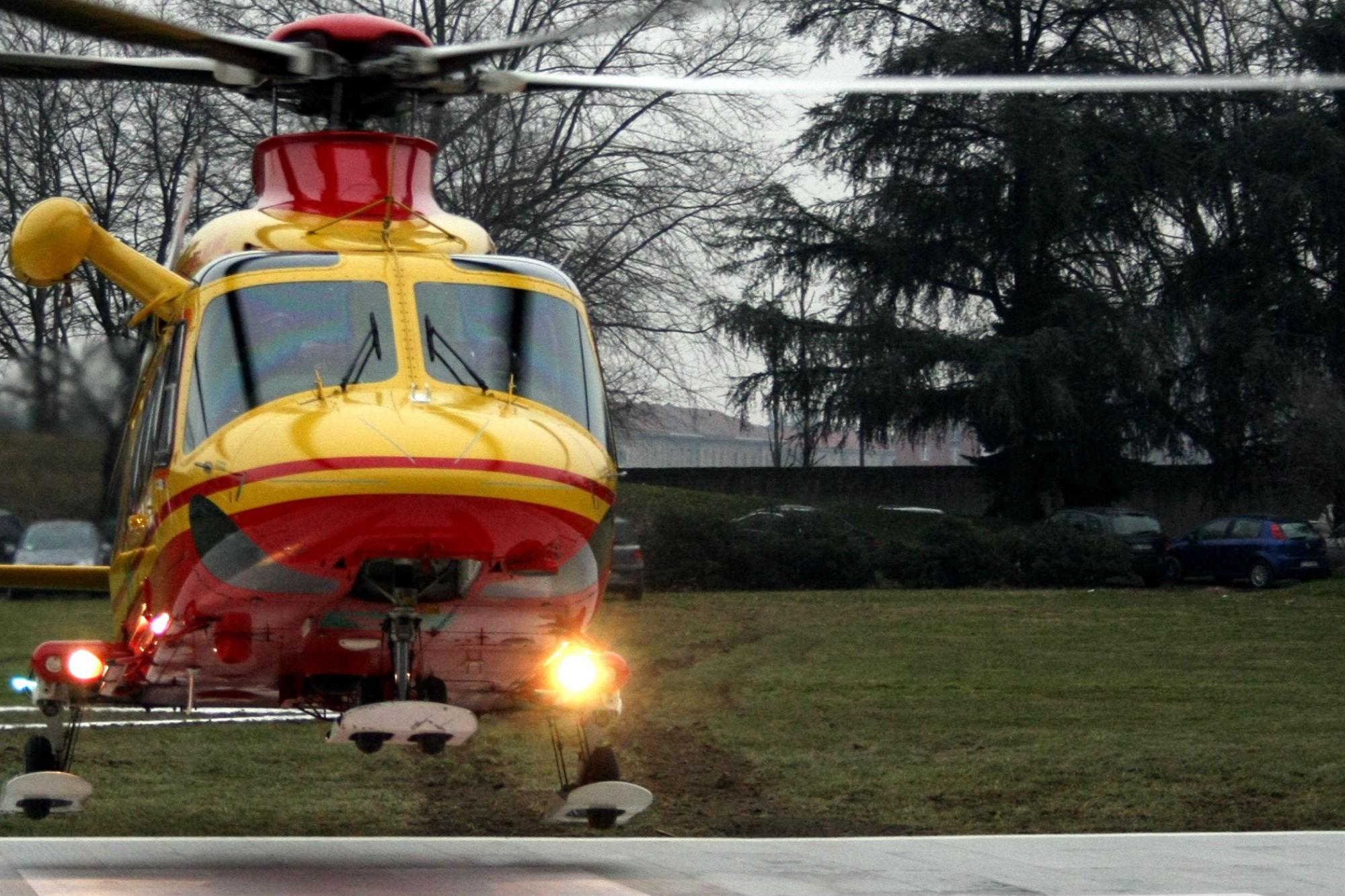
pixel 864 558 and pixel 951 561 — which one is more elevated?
pixel 864 558

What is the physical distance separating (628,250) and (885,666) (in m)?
11.7

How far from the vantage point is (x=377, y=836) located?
11.5 meters

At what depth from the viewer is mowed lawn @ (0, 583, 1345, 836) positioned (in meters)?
12.3

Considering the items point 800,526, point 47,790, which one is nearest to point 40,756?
point 47,790

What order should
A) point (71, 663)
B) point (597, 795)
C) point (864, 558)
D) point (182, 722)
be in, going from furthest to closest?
point (864, 558)
point (182, 722)
point (597, 795)
point (71, 663)

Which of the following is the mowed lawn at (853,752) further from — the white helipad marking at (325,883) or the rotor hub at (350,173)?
the rotor hub at (350,173)

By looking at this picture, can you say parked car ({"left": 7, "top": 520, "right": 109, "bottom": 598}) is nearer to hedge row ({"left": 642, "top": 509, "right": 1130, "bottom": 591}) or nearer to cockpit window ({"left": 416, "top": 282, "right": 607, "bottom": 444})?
cockpit window ({"left": 416, "top": 282, "right": 607, "bottom": 444})

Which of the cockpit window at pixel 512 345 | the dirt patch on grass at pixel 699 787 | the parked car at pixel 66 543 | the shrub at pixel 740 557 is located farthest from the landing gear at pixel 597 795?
the shrub at pixel 740 557

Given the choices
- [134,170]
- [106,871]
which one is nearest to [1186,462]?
[134,170]

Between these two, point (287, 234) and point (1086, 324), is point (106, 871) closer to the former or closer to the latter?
point (287, 234)

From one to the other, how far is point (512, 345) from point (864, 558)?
962 inches

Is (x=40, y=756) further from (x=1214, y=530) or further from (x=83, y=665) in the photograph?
(x=1214, y=530)

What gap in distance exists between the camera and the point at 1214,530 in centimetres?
3622

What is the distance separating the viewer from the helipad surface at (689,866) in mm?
8328
